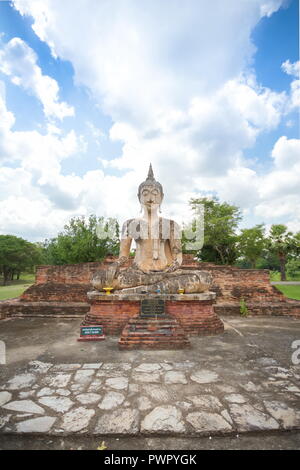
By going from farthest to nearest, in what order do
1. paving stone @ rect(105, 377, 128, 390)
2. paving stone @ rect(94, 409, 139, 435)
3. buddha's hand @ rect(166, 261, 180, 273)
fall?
buddha's hand @ rect(166, 261, 180, 273), paving stone @ rect(105, 377, 128, 390), paving stone @ rect(94, 409, 139, 435)

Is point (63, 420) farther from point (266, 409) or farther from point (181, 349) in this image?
point (181, 349)

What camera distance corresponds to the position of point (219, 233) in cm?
2338

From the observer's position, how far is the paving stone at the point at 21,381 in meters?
2.41

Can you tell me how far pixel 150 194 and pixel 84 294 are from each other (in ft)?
12.2

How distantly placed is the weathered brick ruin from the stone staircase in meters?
2.96

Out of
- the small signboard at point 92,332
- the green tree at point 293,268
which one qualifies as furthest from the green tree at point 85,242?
the green tree at point 293,268

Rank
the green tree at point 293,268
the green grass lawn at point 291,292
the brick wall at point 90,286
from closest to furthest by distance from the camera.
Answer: the brick wall at point 90,286, the green grass lawn at point 291,292, the green tree at point 293,268

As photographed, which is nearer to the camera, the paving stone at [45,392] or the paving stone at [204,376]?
the paving stone at [45,392]

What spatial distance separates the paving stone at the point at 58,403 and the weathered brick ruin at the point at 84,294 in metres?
4.22

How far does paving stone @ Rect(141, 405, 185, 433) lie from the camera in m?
1.77

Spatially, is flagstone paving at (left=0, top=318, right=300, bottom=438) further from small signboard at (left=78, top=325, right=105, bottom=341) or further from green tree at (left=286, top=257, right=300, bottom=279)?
green tree at (left=286, top=257, right=300, bottom=279)

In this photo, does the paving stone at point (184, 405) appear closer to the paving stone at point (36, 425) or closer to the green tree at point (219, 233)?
the paving stone at point (36, 425)
